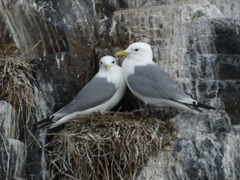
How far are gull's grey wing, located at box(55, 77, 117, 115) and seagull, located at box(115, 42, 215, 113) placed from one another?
24 centimetres

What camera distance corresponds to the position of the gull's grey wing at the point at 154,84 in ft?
16.3

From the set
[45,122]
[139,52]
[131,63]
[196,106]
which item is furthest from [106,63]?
[196,106]

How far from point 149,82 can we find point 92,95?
648mm

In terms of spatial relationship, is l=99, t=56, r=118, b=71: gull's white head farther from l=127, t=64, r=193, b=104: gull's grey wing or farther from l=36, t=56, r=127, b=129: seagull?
l=127, t=64, r=193, b=104: gull's grey wing

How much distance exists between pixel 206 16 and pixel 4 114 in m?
2.55

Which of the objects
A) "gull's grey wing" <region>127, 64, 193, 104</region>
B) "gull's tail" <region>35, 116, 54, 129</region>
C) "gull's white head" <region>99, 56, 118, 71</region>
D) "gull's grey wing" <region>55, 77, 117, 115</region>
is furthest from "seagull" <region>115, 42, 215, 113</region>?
"gull's tail" <region>35, 116, 54, 129</region>

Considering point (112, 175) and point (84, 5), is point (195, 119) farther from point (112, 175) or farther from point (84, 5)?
point (84, 5)

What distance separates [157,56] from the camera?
5602 mm

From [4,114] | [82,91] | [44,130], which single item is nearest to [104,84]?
[82,91]

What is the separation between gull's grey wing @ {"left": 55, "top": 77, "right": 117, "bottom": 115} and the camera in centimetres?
521

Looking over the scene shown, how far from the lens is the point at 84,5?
5859 mm

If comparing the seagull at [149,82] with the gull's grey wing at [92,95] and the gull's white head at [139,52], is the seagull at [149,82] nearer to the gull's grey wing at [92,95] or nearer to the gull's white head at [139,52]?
the gull's white head at [139,52]

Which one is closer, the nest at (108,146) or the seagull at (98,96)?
the nest at (108,146)

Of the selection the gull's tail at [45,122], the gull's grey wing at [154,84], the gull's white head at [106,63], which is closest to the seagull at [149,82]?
the gull's grey wing at [154,84]
